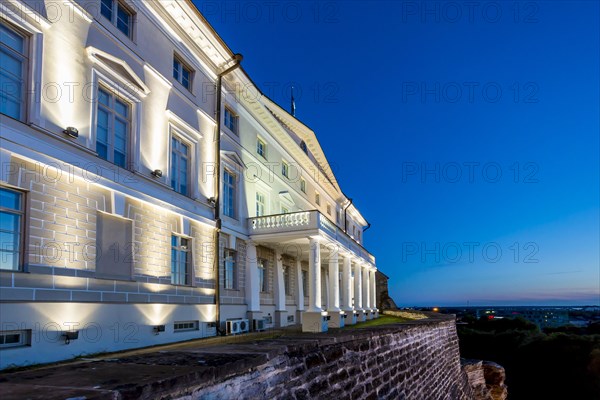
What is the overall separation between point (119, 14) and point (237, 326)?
33.0ft

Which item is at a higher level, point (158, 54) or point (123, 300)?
point (158, 54)

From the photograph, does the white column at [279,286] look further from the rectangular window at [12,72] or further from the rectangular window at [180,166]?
the rectangular window at [12,72]

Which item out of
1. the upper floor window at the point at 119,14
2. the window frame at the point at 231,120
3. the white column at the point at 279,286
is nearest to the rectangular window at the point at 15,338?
the upper floor window at the point at 119,14

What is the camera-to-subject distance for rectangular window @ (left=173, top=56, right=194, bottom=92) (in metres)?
14.0

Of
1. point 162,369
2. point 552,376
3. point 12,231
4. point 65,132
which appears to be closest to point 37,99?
point 65,132

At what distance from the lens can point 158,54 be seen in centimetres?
1273

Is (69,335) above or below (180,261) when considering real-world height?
below

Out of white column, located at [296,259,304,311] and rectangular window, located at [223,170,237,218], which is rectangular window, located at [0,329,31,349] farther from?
white column, located at [296,259,304,311]

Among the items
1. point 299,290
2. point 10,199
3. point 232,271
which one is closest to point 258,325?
point 232,271

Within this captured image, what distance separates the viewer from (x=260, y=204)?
787 inches

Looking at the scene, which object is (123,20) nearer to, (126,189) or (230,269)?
(126,189)

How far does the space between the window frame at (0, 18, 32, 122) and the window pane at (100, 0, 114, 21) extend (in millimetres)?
2561

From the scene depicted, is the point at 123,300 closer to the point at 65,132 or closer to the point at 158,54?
the point at 65,132

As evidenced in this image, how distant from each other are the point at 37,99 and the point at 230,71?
8608 millimetres
